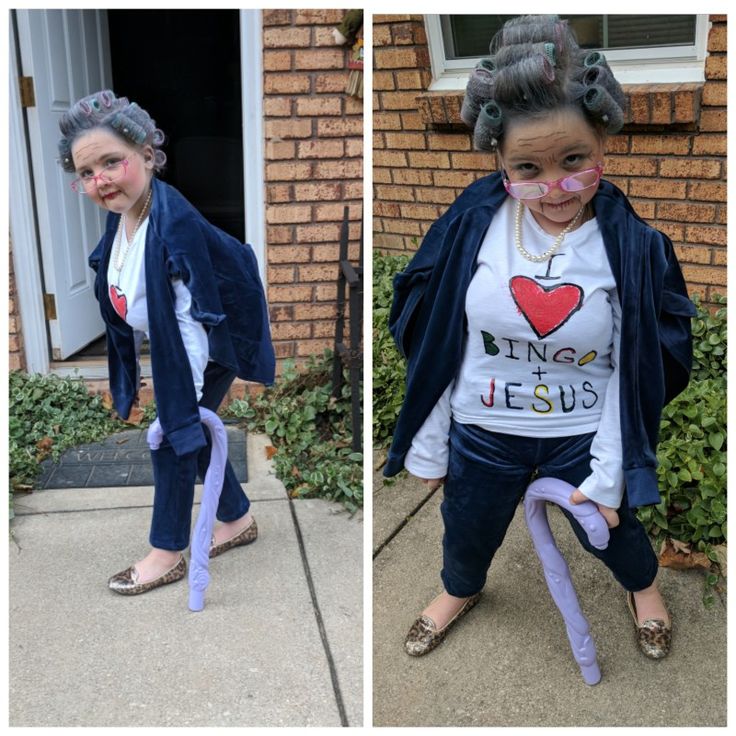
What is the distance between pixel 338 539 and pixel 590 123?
1985mm

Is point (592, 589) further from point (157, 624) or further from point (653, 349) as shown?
point (157, 624)

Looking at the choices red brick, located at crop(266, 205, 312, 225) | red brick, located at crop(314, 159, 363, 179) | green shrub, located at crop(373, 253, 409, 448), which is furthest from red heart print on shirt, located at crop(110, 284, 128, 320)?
red brick, located at crop(314, 159, 363, 179)

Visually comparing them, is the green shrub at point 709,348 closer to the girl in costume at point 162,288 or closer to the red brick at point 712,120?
the red brick at point 712,120

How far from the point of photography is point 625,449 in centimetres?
196

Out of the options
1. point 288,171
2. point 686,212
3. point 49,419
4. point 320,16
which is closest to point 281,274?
point 288,171

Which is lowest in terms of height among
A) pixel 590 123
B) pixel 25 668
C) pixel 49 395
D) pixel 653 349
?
pixel 25 668

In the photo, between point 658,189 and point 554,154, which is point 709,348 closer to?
point 658,189

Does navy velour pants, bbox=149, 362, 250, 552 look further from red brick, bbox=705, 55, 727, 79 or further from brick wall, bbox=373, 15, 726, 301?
red brick, bbox=705, 55, 727, 79

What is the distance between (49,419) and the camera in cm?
398

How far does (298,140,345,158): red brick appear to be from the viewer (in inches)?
156

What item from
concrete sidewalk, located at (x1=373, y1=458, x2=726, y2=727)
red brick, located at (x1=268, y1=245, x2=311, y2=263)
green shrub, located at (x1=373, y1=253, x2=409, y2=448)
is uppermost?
red brick, located at (x1=268, y1=245, x2=311, y2=263)

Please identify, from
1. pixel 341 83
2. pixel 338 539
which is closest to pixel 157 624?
pixel 338 539

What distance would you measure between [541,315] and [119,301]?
141cm

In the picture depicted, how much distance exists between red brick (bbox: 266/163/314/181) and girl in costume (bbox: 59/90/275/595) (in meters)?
1.33
